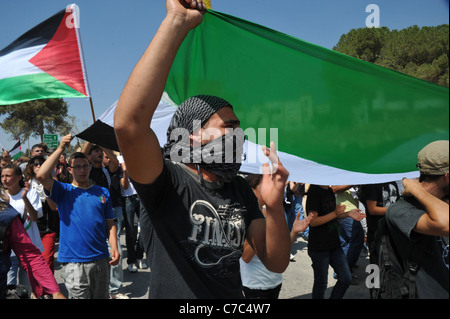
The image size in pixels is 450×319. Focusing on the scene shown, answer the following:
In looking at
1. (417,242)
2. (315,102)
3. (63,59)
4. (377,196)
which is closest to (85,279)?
(63,59)

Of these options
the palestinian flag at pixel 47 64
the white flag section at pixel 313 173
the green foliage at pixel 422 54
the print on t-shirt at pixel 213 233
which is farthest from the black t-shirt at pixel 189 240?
the palestinian flag at pixel 47 64

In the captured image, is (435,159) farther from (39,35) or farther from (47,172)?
(39,35)

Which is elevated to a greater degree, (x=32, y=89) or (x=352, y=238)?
(x=32, y=89)

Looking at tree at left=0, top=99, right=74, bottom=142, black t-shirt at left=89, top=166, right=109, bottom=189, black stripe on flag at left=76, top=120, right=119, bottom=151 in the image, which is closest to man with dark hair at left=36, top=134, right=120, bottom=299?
black stripe on flag at left=76, top=120, right=119, bottom=151

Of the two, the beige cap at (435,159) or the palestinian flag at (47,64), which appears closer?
the beige cap at (435,159)

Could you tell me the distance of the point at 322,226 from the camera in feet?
14.3

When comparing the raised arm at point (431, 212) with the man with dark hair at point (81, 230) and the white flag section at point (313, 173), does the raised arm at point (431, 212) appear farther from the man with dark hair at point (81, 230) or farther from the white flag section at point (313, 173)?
the man with dark hair at point (81, 230)

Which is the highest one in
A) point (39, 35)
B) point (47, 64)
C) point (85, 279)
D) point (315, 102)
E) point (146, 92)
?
point (39, 35)

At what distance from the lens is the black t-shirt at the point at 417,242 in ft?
5.88

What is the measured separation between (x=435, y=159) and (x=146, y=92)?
1.10 meters

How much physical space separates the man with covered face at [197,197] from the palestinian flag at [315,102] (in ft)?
2.55

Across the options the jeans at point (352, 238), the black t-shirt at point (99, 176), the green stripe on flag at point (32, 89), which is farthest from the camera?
the jeans at point (352, 238)

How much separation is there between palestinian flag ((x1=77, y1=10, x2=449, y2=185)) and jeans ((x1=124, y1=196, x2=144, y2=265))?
3.89 m

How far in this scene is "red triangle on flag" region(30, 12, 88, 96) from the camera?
4262 mm
